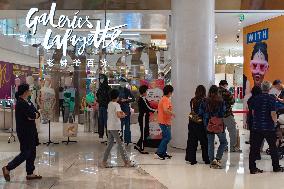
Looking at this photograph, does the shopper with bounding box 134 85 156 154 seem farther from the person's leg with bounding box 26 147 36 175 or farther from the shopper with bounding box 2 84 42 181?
the shopper with bounding box 2 84 42 181

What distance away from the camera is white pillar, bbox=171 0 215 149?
9484 mm

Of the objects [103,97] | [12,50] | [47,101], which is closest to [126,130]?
[103,97]

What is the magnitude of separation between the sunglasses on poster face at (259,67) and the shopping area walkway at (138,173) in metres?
4.43

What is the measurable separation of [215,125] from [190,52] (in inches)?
100.0

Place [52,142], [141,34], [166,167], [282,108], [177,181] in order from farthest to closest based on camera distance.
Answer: [141,34] → [52,142] → [282,108] → [166,167] → [177,181]

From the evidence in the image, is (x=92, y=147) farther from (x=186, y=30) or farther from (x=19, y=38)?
(x=19, y=38)

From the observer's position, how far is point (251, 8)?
11.0 m

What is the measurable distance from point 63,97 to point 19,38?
691 centimetres

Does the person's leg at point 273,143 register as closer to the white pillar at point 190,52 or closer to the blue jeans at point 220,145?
the blue jeans at point 220,145

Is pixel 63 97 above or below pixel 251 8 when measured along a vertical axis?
below

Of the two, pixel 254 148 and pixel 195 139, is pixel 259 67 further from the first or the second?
pixel 254 148

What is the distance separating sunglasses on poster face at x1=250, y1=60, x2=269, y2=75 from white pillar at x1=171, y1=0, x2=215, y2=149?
166 inches

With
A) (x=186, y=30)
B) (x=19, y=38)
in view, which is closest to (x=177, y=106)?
(x=186, y=30)

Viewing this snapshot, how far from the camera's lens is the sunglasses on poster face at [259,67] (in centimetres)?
1333
